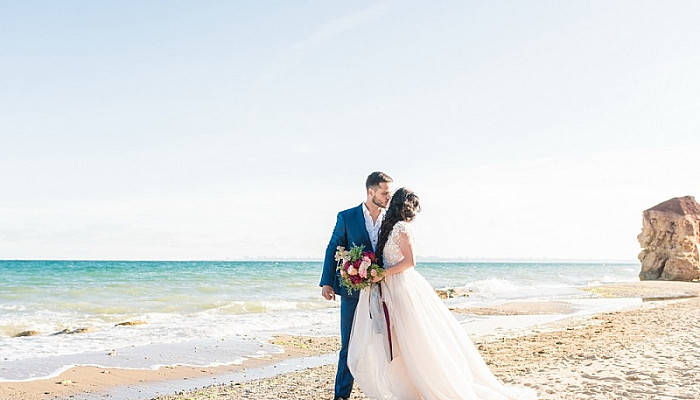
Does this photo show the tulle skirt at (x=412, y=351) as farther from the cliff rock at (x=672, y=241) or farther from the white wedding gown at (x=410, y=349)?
the cliff rock at (x=672, y=241)

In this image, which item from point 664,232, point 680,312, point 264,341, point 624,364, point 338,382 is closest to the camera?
point 338,382

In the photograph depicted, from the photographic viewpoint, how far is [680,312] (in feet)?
48.6

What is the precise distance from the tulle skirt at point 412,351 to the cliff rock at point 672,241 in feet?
107

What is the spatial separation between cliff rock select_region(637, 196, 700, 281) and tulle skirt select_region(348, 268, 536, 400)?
32.7 metres

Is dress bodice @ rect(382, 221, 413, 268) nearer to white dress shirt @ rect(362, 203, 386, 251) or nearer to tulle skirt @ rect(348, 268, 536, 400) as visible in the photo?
tulle skirt @ rect(348, 268, 536, 400)

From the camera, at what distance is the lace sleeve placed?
536cm

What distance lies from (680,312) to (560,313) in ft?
12.6

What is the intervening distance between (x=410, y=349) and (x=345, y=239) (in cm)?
121

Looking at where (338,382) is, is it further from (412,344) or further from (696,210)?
(696,210)

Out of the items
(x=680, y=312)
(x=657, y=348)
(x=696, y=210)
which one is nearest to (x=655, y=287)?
(x=696, y=210)

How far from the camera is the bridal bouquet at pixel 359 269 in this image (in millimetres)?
5328

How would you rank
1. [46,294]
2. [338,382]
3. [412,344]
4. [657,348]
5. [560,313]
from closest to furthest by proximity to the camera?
1. [412,344]
2. [338,382]
3. [657,348]
4. [560,313]
5. [46,294]

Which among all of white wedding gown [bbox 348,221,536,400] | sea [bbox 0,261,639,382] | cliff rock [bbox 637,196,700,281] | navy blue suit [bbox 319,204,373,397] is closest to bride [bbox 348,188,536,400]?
white wedding gown [bbox 348,221,536,400]

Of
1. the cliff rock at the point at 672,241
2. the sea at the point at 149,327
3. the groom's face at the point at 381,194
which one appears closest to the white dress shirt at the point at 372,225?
the groom's face at the point at 381,194
